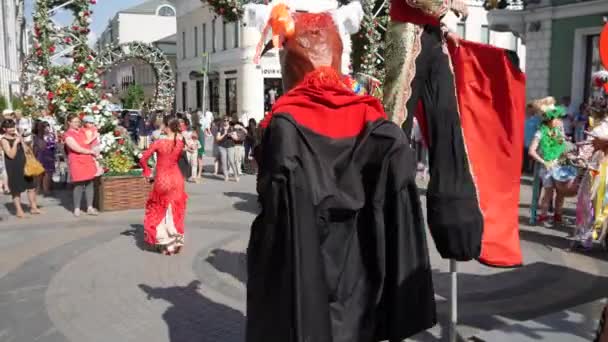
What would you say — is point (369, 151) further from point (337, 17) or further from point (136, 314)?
point (136, 314)

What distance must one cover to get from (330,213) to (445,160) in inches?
40.8

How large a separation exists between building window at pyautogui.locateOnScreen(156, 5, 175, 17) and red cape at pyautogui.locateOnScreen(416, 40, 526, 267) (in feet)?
224

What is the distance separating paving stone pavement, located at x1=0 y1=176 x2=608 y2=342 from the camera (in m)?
5.00

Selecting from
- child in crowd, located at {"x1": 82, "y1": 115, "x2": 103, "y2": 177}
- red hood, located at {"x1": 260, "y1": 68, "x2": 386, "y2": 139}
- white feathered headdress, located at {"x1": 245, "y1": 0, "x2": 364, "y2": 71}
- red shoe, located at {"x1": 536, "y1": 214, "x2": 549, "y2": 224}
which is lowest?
red shoe, located at {"x1": 536, "y1": 214, "x2": 549, "y2": 224}

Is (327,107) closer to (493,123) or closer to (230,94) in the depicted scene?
(493,123)

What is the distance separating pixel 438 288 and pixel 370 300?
319cm

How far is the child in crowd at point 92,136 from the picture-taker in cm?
988

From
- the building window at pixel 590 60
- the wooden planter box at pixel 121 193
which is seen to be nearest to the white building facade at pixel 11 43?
the wooden planter box at pixel 121 193

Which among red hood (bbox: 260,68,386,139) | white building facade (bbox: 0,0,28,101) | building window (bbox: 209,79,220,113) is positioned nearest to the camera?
red hood (bbox: 260,68,386,139)

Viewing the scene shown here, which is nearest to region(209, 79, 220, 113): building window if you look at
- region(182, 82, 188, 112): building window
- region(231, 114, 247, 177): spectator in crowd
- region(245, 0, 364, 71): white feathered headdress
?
region(182, 82, 188, 112): building window

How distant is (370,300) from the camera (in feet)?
10.0

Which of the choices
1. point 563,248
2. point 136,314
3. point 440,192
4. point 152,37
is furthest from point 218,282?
point 152,37

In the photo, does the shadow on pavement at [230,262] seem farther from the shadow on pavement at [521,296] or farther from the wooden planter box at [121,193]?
the wooden planter box at [121,193]

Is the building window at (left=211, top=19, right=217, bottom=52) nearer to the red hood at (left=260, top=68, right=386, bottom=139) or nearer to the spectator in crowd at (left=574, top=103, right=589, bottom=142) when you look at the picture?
the spectator in crowd at (left=574, top=103, right=589, bottom=142)
